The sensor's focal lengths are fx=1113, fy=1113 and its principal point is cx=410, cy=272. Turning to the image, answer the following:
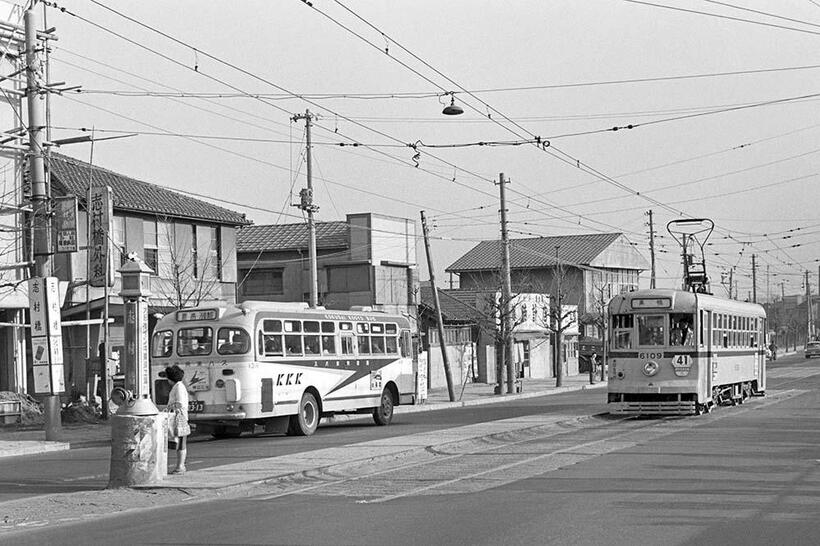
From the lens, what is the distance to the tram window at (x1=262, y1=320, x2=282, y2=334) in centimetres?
2445

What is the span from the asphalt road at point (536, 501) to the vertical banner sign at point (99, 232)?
11.8 metres

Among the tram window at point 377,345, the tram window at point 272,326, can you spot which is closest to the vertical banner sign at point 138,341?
the tram window at point 272,326

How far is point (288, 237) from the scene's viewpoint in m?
60.3

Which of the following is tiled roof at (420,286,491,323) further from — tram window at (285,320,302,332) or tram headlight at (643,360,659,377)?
tram window at (285,320,302,332)

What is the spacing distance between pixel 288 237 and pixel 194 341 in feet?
119

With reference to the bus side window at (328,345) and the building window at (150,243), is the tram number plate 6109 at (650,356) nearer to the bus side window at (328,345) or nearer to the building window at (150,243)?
the bus side window at (328,345)

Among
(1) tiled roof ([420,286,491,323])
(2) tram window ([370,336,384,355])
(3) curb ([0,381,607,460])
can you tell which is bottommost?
(3) curb ([0,381,607,460])

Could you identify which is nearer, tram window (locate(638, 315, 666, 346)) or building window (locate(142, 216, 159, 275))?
tram window (locate(638, 315, 666, 346))

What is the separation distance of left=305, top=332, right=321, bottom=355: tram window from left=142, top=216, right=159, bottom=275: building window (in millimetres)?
14105

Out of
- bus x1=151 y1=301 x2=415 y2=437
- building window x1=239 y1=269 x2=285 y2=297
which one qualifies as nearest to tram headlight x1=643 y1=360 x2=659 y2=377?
bus x1=151 y1=301 x2=415 y2=437

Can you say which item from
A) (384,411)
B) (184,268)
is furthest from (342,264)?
(384,411)

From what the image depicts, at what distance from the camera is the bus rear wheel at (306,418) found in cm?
2539

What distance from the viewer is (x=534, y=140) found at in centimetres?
3484

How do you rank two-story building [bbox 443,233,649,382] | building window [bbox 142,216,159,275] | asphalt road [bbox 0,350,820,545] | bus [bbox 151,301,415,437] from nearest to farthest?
asphalt road [bbox 0,350,820,545] < bus [bbox 151,301,415,437] < building window [bbox 142,216,159,275] < two-story building [bbox 443,233,649,382]
